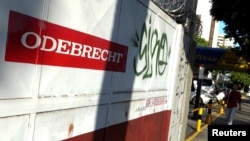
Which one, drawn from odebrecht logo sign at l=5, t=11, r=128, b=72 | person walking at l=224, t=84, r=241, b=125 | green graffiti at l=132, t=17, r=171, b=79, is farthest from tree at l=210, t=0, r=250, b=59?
odebrecht logo sign at l=5, t=11, r=128, b=72

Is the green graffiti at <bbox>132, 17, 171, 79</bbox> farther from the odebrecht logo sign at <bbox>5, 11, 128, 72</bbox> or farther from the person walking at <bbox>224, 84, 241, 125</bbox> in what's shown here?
the person walking at <bbox>224, 84, 241, 125</bbox>

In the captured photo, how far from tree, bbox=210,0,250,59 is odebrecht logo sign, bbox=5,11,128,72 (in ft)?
Result: 48.0

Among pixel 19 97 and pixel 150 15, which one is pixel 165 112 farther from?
pixel 19 97

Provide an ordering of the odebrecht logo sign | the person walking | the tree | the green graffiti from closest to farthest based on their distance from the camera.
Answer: the odebrecht logo sign < the green graffiti < the person walking < the tree

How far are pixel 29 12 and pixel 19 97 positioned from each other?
0.55 meters


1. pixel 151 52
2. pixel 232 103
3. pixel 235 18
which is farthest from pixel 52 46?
pixel 235 18

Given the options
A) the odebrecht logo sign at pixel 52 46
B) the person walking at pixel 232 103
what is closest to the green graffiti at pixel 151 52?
the odebrecht logo sign at pixel 52 46

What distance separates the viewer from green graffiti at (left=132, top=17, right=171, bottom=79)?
→ 18.7 ft

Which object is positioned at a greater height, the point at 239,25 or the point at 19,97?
the point at 239,25

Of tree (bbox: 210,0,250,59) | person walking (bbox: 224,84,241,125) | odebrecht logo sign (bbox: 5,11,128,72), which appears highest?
tree (bbox: 210,0,250,59)

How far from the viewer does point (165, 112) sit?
795 centimetres

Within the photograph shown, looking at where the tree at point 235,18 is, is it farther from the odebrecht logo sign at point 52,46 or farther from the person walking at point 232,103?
the odebrecht logo sign at point 52,46

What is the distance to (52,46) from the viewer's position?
3359 mm

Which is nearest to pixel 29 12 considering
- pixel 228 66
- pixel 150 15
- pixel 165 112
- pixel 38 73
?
pixel 38 73
